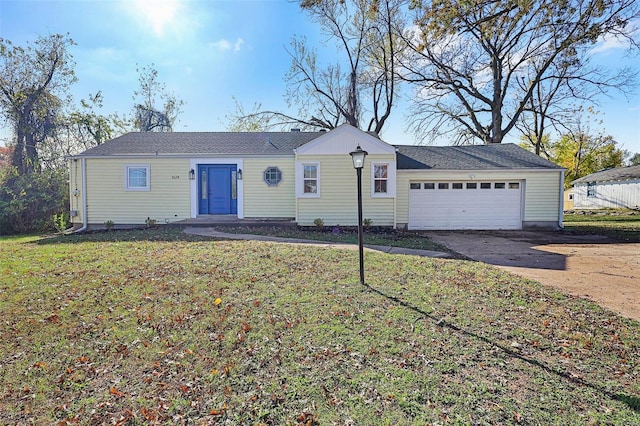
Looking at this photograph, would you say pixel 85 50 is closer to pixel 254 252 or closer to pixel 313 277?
pixel 254 252

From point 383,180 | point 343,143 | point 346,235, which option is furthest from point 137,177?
point 383,180

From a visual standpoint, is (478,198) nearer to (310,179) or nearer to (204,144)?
(310,179)

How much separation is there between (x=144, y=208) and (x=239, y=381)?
12215 millimetres

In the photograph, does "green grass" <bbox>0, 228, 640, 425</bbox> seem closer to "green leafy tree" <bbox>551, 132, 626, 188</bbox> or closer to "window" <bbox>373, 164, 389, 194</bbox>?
"window" <bbox>373, 164, 389, 194</bbox>

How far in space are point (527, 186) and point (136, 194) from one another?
15.9 m

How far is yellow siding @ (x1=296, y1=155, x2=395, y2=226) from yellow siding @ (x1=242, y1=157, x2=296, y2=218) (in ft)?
2.47

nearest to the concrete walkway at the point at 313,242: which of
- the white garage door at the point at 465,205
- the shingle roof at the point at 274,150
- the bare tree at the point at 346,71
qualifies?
the shingle roof at the point at 274,150

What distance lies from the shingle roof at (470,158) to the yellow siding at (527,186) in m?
0.24

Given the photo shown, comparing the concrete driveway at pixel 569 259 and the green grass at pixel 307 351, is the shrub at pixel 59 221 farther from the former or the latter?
the concrete driveway at pixel 569 259

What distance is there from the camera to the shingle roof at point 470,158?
13492mm

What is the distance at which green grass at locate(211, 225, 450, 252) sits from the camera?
392 inches

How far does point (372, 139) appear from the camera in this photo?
12477mm

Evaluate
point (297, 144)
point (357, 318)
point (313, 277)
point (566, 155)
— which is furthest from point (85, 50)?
point (566, 155)

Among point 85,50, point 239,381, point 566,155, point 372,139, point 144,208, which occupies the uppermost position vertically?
point 85,50
